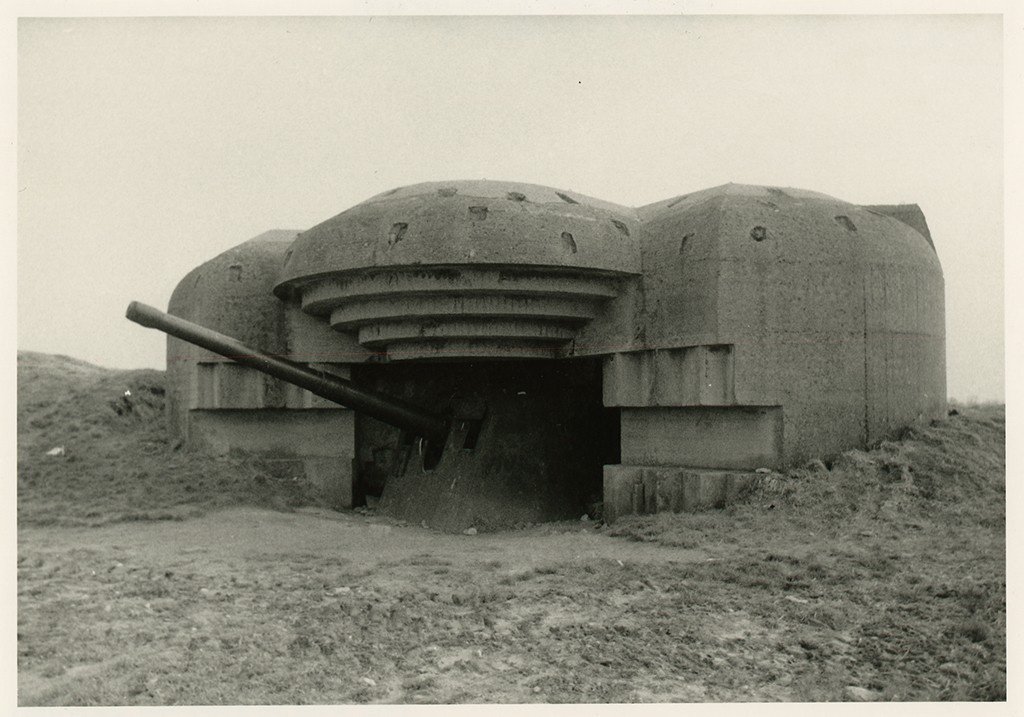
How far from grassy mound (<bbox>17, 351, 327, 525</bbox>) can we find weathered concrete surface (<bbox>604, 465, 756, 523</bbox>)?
3624mm

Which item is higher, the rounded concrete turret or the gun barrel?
the rounded concrete turret

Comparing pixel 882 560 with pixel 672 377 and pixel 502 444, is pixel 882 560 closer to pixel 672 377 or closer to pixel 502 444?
pixel 672 377

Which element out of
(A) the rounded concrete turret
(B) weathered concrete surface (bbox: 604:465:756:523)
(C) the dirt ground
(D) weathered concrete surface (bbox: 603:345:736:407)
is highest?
(A) the rounded concrete turret

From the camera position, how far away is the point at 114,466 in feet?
38.8

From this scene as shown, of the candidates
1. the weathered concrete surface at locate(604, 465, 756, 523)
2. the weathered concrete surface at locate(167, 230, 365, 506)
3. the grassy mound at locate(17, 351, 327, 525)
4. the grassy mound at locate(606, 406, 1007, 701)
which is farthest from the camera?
the weathered concrete surface at locate(167, 230, 365, 506)

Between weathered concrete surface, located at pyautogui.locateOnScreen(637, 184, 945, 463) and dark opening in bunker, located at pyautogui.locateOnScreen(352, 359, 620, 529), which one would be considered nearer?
weathered concrete surface, located at pyautogui.locateOnScreen(637, 184, 945, 463)

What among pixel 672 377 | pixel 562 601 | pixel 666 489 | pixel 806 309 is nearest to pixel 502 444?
pixel 666 489

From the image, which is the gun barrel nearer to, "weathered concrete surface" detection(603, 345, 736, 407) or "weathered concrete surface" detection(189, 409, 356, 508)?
"weathered concrete surface" detection(189, 409, 356, 508)

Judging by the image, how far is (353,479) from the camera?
40.5 feet

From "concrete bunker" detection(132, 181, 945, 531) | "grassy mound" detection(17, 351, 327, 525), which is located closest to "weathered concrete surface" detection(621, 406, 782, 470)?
"concrete bunker" detection(132, 181, 945, 531)

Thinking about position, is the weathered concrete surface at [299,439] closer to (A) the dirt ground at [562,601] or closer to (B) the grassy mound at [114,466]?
(B) the grassy mound at [114,466]

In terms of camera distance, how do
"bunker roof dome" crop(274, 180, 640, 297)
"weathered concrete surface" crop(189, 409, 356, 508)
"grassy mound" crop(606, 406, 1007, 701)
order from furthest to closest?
"weathered concrete surface" crop(189, 409, 356, 508) → "bunker roof dome" crop(274, 180, 640, 297) → "grassy mound" crop(606, 406, 1007, 701)

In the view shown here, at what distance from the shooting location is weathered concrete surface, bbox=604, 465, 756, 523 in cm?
912

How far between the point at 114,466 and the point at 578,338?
5.63 metres
